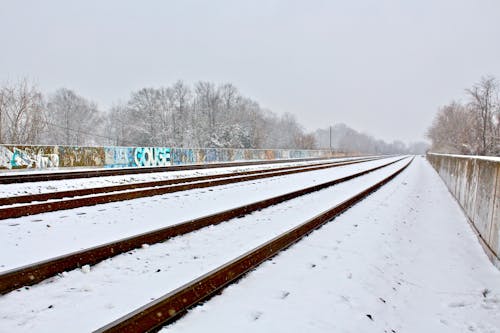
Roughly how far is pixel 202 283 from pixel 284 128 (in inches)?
4352

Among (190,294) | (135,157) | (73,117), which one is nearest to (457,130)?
(135,157)

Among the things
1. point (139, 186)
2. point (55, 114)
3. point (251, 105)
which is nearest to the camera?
point (139, 186)

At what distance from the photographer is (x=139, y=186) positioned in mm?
10781

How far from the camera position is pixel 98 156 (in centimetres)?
2170

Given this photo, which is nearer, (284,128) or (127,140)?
(127,140)

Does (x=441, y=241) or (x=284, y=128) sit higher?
(x=284, y=128)

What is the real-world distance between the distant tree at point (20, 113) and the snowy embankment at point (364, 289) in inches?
1081

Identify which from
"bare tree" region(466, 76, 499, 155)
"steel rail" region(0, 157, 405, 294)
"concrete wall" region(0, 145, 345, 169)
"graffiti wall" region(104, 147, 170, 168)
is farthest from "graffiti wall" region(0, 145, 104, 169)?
"bare tree" region(466, 76, 499, 155)

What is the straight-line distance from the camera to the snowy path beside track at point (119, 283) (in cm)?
265

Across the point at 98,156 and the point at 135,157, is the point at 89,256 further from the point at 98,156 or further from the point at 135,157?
the point at 135,157

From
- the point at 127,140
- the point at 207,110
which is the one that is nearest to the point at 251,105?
the point at 207,110

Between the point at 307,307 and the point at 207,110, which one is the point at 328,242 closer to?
the point at 307,307

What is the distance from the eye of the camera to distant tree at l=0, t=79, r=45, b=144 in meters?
24.6

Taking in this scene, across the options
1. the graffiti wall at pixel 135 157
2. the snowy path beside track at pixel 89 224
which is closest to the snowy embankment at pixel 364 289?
the snowy path beside track at pixel 89 224
